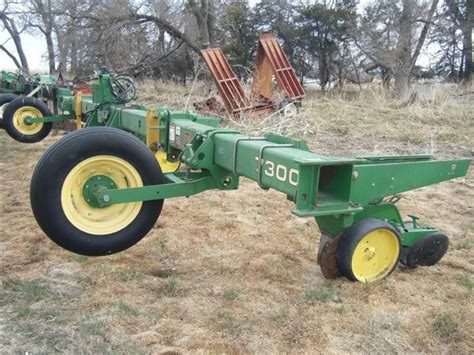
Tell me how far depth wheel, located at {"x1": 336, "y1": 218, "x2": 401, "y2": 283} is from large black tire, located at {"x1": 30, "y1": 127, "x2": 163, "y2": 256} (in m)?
1.19

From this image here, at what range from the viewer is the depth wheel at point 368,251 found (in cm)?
316

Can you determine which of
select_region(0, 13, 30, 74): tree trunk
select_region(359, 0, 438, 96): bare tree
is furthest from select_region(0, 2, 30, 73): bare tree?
select_region(359, 0, 438, 96): bare tree

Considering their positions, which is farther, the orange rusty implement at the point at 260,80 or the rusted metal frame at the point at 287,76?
the rusted metal frame at the point at 287,76

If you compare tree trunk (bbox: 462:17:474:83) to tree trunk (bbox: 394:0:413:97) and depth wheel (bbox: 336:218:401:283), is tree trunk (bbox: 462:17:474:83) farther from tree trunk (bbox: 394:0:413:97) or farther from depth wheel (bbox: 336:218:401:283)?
depth wheel (bbox: 336:218:401:283)

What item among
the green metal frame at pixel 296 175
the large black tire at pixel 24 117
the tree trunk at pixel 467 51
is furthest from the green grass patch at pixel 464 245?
the tree trunk at pixel 467 51

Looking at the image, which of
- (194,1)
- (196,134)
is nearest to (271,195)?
(196,134)

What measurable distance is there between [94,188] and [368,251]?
1.73m

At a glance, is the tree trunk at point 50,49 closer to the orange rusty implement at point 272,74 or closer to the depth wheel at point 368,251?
the orange rusty implement at point 272,74

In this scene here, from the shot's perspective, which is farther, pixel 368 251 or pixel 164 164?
pixel 164 164

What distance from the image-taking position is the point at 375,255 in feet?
10.8

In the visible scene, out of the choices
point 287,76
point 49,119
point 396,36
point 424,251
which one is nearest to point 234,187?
point 424,251

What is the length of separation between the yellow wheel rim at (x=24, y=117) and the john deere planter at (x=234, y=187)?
5.76 metres

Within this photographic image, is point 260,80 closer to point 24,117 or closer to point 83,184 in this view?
point 24,117

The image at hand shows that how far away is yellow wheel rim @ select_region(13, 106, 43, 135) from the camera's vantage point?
8.45 metres
